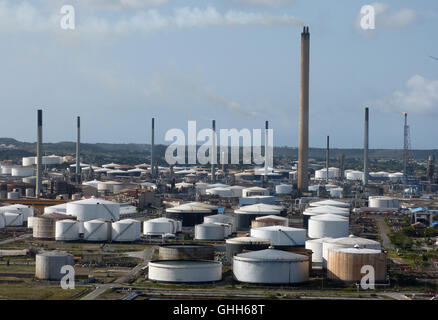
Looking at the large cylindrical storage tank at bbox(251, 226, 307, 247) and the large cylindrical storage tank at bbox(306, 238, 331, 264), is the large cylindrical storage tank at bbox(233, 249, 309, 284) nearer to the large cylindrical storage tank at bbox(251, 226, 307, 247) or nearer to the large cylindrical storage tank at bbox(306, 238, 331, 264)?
the large cylindrical storage tank at bbox(306, 238, 331, 264)

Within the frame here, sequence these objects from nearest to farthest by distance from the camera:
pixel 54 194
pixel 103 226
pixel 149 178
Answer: pixel 103 226 → pixel 54 194 → pixel 149 178

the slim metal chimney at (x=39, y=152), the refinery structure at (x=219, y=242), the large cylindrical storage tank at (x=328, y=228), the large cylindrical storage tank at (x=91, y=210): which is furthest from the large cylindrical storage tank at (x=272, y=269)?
the slim metal chimney at (x=39, y=152)

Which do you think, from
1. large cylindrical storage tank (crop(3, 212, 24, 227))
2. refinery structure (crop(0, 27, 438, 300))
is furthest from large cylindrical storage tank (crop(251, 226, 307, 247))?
large cylindrical storage tank (crop(3, 212, 24, 227))

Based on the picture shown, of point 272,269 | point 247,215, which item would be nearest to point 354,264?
point 272,269

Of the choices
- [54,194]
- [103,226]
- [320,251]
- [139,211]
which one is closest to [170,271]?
[320,251]

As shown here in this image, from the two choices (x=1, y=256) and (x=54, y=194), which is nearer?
(x=1, y=256)
